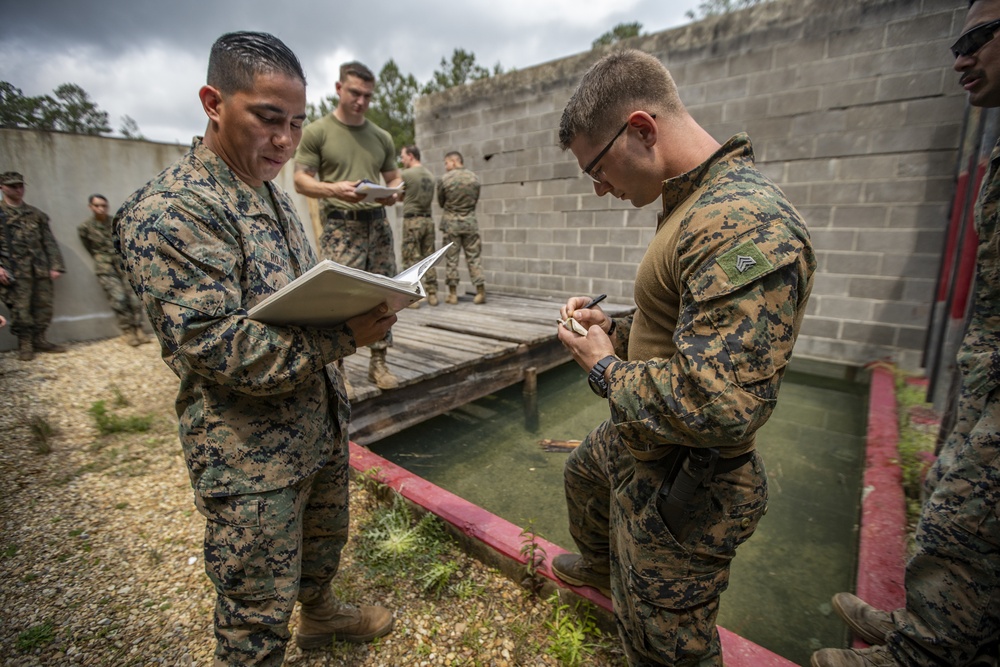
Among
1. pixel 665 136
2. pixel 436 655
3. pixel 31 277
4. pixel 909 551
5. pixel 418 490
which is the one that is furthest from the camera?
pixel 31 277

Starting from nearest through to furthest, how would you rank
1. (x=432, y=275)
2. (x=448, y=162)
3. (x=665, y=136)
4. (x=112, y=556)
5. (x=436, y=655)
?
(x=665, y=136), (x=436, y=655), (x=112, y=556), (x=448, y=162), (x=432, y=275)

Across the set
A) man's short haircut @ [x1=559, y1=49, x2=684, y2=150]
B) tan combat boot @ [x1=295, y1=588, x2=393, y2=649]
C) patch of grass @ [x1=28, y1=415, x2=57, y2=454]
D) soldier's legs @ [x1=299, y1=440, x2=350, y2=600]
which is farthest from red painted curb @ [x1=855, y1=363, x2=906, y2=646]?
Answer: patch of grass @ [x1=28, y1=415, x2=57, y2=454]

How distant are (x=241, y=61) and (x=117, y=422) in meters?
3.96

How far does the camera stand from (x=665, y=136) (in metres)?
1.24

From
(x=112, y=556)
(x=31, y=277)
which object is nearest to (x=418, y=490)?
(x=112, y=556)

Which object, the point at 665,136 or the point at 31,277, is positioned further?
the point at 31,277

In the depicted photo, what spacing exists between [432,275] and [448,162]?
1.73 metres

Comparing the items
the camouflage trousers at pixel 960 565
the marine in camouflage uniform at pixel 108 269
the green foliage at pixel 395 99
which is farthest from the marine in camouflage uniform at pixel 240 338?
the green foliage at pixel 395 99

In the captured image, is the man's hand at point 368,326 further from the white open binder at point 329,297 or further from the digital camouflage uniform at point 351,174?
the digital camouflage uniform at point 351,174

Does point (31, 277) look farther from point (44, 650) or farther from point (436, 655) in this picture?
point (436, 655)

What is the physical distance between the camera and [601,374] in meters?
1.24

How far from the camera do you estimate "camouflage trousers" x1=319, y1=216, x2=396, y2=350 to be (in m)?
3.31

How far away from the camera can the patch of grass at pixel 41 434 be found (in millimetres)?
3474

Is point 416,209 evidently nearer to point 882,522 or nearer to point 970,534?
point 882,522
